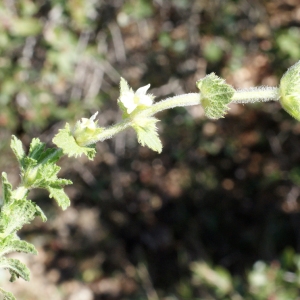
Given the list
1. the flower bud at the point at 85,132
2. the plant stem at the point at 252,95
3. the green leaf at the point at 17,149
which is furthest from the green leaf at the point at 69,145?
the plant stem at the point at 252,95

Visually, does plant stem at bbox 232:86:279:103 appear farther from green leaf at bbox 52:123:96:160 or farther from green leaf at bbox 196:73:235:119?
green leaf at bbox 52:123:96:160

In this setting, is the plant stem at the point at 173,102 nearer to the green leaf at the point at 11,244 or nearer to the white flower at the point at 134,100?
the white flower at the point at 134,100

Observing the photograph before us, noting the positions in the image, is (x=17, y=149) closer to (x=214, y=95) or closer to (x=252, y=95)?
(x=214, y=95)

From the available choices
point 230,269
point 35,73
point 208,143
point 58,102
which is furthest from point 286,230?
point 35,73

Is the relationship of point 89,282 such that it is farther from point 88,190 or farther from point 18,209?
point 18,209

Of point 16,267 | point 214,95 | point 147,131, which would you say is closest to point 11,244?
point 16,267

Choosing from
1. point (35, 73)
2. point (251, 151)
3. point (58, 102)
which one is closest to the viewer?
point (35, 73)
